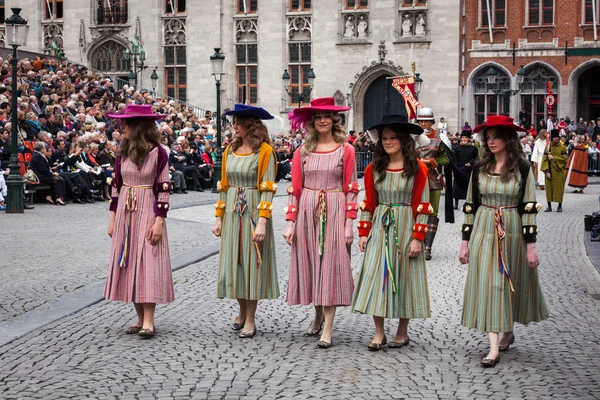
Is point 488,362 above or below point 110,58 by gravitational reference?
below

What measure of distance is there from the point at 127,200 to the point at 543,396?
11.5ft

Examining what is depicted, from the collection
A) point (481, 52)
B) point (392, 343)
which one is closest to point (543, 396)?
point (392, 343)

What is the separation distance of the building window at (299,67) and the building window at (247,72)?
1.64 meters

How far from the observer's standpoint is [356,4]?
141 feet

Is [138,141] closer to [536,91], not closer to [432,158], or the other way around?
[432,158]

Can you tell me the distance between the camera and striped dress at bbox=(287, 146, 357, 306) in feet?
24.2

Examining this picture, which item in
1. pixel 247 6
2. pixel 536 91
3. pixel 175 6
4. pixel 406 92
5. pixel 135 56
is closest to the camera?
pixel 406 92

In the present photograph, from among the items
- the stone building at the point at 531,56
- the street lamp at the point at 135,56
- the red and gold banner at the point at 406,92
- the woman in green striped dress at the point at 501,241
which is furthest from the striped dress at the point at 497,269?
the stone building at the point at 531,56

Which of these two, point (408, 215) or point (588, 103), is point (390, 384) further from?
point (588, 103)

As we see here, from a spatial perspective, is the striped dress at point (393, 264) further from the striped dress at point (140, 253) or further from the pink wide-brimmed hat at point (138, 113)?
the pink wide-brimmed hat at point (138, 113)

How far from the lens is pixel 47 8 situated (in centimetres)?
4775

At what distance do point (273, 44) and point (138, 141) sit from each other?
37306mm

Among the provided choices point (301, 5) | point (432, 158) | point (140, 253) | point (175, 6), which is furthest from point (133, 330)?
point (175, 6)

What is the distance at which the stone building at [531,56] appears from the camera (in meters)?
41.1
